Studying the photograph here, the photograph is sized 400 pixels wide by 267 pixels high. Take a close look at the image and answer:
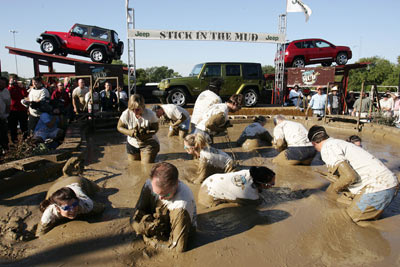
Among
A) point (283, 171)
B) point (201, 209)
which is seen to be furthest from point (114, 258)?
point (283, 171)

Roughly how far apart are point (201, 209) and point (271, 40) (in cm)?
1121

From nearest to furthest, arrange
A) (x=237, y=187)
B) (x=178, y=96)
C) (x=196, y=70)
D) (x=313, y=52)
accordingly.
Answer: (x=237, y=187)
(x=178, y=96)
(x=196, y=70)
(x=313, y=52)

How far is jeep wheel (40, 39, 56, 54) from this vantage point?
43.5ft

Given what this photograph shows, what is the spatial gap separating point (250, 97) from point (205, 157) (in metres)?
8.83

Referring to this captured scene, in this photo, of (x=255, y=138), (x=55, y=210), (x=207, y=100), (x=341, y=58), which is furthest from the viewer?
(x=341, y=58)

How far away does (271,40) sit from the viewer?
13.0 meters

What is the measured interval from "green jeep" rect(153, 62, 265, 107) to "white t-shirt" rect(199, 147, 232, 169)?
7.09m

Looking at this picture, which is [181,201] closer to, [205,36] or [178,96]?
[178,96]

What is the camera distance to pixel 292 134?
5.45 meters

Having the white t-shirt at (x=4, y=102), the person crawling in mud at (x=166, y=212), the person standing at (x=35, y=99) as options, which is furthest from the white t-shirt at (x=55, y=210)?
the person standing at (x=35, y=99)

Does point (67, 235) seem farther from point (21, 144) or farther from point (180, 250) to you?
point (21, 144)

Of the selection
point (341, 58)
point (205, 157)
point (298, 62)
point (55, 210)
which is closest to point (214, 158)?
point (205, 157)

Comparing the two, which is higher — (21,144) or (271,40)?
(271,40)

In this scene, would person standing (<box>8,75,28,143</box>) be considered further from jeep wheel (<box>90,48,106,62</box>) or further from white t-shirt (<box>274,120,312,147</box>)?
jeep wheel (<box>90,48,106,62</box>)
